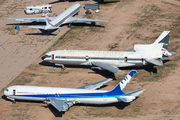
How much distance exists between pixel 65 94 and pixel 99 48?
24.9 metres

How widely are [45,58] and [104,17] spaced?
1304 inches

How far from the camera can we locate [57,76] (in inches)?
2301

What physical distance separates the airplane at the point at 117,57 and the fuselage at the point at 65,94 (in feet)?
36.3

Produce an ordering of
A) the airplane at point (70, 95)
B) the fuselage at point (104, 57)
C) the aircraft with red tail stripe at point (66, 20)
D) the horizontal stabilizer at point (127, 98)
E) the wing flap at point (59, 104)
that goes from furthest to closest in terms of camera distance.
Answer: the aircraft with red tail stripe at point (66, 20)
the fuselage at point (104, 57)
the airplane at point (70, 95)
the wing flap at point (59, 104)
the horizontal stabilizer at point (127, 98)

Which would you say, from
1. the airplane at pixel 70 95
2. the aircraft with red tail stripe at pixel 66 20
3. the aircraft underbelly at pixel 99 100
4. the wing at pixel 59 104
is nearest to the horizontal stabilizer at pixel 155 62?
the airplane at pixel 70 95

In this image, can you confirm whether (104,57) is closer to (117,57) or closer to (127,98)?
(117,57)

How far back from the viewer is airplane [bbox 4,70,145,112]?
4509cm

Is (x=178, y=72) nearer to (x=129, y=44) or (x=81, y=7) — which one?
(x=129, y=44)

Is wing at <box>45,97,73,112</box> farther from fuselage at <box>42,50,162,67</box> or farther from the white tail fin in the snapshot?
the white tail fin

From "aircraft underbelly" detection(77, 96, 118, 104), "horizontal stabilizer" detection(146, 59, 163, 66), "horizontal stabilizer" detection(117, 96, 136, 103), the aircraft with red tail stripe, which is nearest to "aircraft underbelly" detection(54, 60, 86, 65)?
"horizontal stabilizer" detection(146, 59, 163, 66)

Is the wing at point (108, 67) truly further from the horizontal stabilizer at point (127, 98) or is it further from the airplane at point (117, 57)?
the horizontal stabilizer at point (127, 98)

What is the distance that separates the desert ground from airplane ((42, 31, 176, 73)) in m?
2.43

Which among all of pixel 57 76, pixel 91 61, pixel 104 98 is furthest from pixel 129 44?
pixel 104 98

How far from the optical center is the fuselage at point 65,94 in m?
45.3
